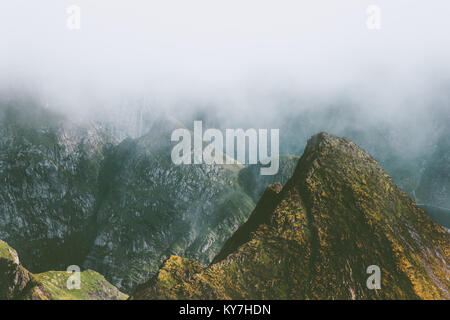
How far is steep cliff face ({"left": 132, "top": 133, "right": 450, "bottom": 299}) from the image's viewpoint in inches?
1448

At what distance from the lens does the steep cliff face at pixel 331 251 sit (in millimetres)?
36781

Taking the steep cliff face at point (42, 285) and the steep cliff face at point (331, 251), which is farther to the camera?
the steep cliff face at point (42, 285)

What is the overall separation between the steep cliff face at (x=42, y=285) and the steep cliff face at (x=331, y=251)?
49.4m

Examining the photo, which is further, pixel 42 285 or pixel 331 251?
pixel 42 285

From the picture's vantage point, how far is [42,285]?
86.2m

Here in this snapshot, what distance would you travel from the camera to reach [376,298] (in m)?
36.3

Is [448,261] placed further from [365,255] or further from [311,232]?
[311,232]

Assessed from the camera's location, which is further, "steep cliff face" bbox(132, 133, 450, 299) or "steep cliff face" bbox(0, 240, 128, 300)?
"steep cliff face" bbox(0, 240, 128, 300)

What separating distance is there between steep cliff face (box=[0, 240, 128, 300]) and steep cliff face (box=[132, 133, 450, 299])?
49402 mm

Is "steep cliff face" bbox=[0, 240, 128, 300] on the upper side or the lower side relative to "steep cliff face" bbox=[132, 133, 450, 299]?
lower

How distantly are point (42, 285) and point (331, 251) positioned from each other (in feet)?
268
